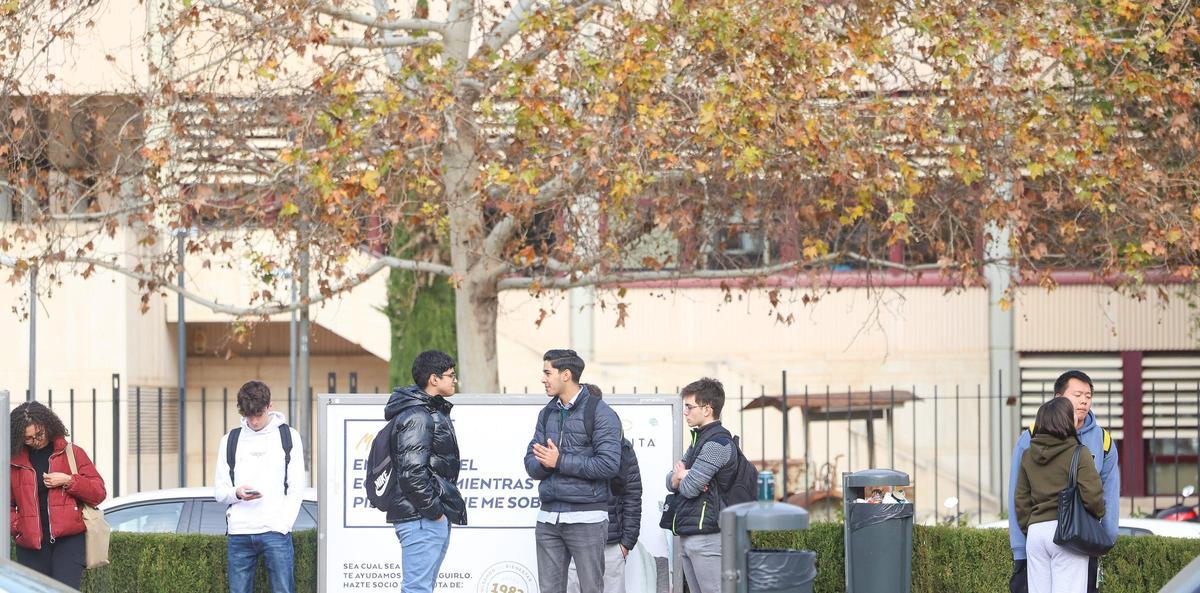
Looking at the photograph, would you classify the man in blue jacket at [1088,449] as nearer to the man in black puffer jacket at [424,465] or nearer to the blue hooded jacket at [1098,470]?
the blue hooded jacket at [1098,470]

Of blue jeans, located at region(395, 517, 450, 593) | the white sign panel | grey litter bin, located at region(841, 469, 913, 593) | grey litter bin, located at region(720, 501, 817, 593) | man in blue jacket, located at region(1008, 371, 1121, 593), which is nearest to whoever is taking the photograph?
grey litter bin, located at region(720, 501, 817, 593)

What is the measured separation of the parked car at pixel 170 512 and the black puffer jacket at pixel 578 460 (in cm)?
335

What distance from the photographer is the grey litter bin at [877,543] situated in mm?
9734

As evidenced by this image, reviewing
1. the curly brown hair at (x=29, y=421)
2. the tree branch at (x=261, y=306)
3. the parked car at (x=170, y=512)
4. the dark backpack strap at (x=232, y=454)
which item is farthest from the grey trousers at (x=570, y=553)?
the tree branch at (x=261, y=306)

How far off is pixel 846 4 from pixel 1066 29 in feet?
5.63

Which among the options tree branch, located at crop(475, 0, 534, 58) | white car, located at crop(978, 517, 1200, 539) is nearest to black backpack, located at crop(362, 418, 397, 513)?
tree branch, located at crop(475, 0, 534, 58)

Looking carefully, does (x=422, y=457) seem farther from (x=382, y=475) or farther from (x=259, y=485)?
(x=259, y=485)

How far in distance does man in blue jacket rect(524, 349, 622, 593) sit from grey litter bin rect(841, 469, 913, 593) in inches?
60.0

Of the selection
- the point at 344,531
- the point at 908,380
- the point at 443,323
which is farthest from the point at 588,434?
the point at 908,380

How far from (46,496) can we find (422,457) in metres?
2.48

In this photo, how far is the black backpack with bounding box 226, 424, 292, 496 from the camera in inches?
399

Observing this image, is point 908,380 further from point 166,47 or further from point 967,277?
point 166,47

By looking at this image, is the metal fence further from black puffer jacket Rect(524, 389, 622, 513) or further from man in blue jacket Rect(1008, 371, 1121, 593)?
black puffer jacket Rect(524, 389, 622, 513)

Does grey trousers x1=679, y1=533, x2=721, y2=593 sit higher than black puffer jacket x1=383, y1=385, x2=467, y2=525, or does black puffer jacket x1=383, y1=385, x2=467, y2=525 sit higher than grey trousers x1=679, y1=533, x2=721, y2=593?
black puffer jacket x1=383, y1=385, x2=467, y2=525
